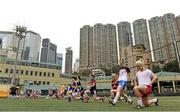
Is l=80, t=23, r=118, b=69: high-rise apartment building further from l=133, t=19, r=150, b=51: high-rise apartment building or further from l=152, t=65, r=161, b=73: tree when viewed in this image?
l=152, t=65, r=161, b=73: tree

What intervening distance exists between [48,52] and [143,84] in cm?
18057

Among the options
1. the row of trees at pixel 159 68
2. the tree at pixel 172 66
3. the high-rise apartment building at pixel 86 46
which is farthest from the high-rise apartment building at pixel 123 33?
the tree at pixel 172 66

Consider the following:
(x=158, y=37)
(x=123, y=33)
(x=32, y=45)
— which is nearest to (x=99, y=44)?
(x=123, y=33)

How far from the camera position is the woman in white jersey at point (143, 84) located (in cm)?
784

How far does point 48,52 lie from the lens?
185000 mm

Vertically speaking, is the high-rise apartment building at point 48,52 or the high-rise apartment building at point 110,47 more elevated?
the high-rise apartment building at point 48,52

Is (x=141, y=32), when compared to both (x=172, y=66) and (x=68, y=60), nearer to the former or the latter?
(x=172, y=66)

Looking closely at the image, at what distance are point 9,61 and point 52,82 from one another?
60.2ft

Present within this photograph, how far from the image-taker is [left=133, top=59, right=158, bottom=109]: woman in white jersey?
7836 mm

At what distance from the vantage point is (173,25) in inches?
3007

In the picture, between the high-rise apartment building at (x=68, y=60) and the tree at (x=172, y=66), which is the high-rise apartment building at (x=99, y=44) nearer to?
the tree at (x=172, y=66)

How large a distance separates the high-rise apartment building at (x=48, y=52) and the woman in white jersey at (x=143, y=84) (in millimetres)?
171382

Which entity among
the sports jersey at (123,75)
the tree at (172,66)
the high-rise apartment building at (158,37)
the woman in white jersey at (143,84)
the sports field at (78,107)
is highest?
the high-rise apartment building at (158,37)

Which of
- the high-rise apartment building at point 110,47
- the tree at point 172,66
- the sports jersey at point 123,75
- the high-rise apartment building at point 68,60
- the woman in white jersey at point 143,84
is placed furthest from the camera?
the high-rise apartment building at point 68,60
